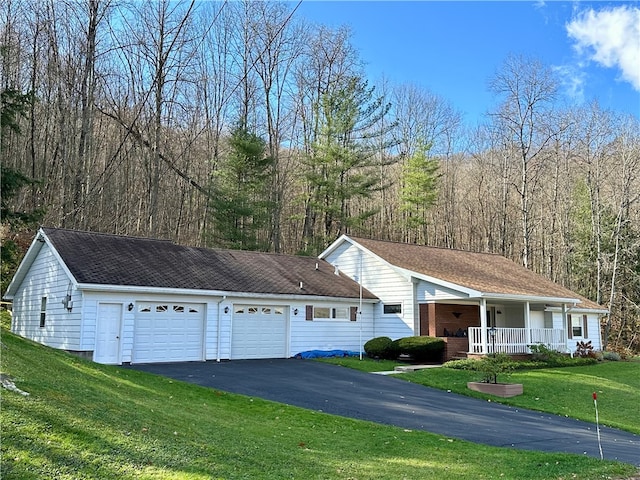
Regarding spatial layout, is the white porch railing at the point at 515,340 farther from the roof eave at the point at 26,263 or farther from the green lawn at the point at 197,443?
the roof eave at the point at 26,263

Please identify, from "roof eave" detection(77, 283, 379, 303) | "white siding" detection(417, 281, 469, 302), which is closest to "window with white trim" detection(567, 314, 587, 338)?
"white siding" detection(417, 281, 469, 302)

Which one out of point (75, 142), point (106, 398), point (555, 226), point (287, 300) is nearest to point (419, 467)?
point (106, 398)

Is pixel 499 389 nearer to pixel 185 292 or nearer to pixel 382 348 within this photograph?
pixel 382 348

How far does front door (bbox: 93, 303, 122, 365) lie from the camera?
16.6 metres

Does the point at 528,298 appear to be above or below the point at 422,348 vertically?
above

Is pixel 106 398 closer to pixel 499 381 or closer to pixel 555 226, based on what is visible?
pixel 499 381

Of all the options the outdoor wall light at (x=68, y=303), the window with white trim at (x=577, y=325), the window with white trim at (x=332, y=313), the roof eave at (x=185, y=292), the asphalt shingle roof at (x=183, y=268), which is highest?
the asphalt shingle roof at (x=183, y=268)

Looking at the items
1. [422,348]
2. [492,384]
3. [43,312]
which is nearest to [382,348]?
[422,348]

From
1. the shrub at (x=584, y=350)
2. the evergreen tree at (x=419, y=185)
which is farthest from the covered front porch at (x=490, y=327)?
the evergreen tree at (x=419, y=185)

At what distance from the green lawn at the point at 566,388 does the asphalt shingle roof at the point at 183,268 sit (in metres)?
3.89

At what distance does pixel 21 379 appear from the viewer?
7.06 m

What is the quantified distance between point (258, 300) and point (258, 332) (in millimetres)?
1208

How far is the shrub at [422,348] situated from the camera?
2098 centimetres

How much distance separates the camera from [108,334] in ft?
55.4
